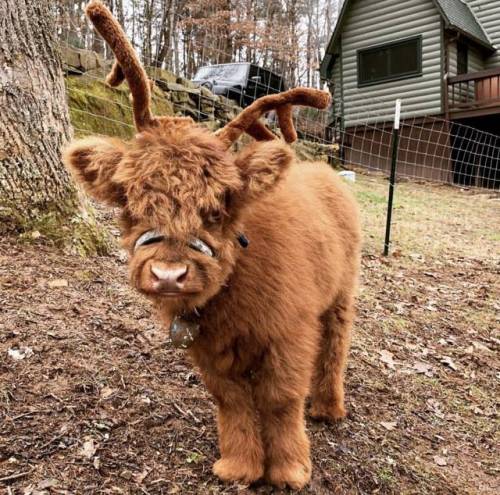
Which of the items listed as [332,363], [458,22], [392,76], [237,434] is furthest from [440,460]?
[458,22]

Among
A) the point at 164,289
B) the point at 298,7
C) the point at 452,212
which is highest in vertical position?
the point at 298,7

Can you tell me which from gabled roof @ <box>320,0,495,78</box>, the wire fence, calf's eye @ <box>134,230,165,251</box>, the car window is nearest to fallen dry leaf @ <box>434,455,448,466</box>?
calf's eye @ <box>134,230,165,251</box>

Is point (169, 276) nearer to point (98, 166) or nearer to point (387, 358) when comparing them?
point (98, 166)

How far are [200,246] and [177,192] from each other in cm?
23

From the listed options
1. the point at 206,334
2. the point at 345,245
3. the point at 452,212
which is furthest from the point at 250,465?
the point at 452,212

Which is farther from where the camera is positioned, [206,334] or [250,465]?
[250,465]

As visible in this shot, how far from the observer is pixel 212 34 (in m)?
A: 25.0

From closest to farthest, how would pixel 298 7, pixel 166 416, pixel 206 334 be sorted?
pixel 206 334, pixel 166 416, pixel 298 7

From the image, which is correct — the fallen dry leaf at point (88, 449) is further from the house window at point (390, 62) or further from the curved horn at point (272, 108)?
the house window at point (390, 62)

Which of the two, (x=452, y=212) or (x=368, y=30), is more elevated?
(x=368, y=30)

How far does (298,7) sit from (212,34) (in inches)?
356

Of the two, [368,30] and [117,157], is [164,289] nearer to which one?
[117,157]

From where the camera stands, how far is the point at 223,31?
2575 centimetres

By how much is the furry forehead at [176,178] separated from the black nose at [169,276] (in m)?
0.16
